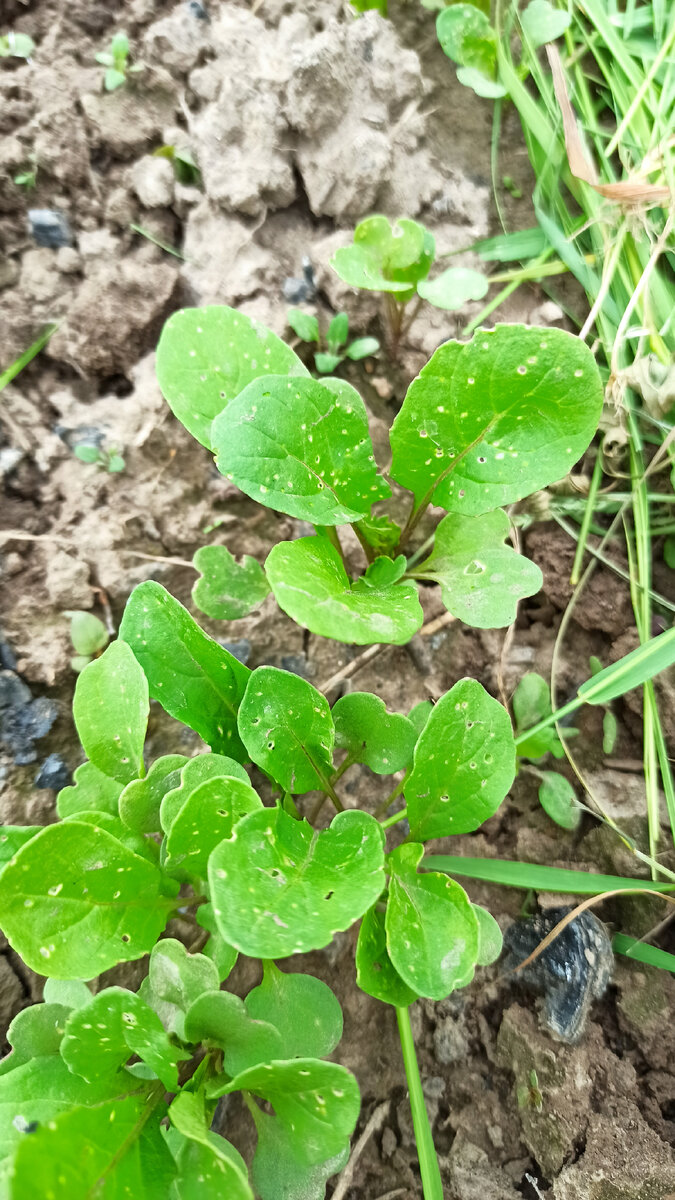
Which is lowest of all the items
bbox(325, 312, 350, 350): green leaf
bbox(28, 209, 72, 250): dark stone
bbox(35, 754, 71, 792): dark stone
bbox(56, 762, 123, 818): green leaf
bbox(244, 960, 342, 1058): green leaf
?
bbox(244, 960, 342, 1058): green leaf

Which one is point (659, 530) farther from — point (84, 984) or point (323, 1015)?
point (84, 984)

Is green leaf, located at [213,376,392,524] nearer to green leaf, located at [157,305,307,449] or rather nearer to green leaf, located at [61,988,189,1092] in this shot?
green leaf, located at [157,305,307,449]

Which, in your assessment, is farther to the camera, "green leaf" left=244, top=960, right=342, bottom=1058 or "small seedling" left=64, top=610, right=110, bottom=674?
"small seedling" left=64, top=610, right=110, bottom=674

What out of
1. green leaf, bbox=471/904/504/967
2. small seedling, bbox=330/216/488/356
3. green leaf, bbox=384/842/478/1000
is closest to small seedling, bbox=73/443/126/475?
small seedling, bbox=330/216/488/356

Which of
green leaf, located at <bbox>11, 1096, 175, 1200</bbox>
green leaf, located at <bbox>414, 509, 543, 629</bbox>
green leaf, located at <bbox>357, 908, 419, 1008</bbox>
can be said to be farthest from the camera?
green leaf, located at <bbox>414, 509, 543, 629</bbox>

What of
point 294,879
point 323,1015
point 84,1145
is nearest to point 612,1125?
point 323,1015

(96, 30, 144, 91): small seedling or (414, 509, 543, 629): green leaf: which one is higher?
(96, 30, 144, 91): small seedling

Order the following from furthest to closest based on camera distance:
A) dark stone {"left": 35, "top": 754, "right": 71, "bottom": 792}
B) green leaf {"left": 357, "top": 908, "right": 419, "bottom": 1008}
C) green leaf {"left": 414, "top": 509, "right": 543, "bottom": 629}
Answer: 1. dark stone {"left": 35, "top": 754, "right": 71, "bottom": 792}
2. green leaf {"left": 414, "top": 509, "right": 543, "bottom": 629}
3. green leaf {"left": 357, "top": 908, "right": 419, "bottom": 1008}
